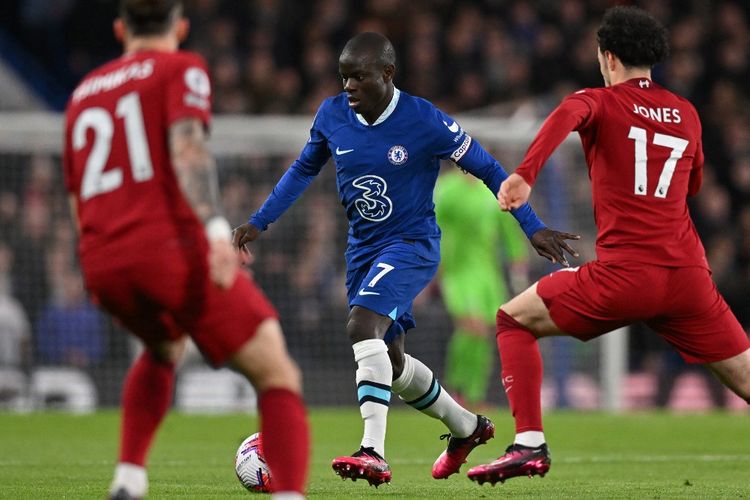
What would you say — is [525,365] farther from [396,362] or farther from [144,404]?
[144,404]

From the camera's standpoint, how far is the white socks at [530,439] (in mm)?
5660

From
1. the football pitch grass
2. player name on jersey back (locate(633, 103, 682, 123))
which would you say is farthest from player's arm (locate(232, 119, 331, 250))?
player name on jersey back (locate(633, 103, 682, 123))

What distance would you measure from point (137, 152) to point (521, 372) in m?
2.18

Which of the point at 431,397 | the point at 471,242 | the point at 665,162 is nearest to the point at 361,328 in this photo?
the point at 431,397

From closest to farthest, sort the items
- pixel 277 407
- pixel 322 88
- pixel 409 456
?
pixel 277 407
pixel 409 456
pixel 322 88

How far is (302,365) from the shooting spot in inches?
582

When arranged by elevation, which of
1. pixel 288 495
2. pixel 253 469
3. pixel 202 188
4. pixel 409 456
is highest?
pixel 202 188

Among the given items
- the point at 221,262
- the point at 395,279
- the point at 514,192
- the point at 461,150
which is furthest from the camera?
the point at 461,150

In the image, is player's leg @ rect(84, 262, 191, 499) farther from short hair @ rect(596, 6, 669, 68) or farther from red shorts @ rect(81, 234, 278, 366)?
short hair @ rect(596, 6, 669, 68)

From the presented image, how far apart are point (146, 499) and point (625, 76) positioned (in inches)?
109

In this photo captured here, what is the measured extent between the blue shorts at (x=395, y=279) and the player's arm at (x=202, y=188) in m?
2.34

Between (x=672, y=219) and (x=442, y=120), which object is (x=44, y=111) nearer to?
(x=442, y=120)

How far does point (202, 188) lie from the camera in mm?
4258

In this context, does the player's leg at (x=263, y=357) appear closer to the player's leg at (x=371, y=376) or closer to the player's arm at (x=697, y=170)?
the player's leg at (x=371, y=376)
